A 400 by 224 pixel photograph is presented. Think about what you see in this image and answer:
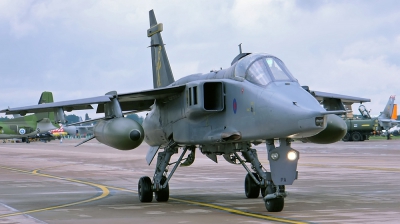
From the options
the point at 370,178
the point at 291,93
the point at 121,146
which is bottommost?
the point at 370,178

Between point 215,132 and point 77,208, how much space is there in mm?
3341

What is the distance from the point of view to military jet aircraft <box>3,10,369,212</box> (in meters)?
11.8

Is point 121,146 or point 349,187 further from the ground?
point 121,146

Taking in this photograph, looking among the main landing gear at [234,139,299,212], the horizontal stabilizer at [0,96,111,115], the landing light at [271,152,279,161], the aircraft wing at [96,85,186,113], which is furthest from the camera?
the aircraft wing at [96,85,186,113]

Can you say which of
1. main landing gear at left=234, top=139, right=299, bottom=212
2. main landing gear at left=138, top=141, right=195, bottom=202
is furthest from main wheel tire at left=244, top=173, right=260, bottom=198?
main landing gear at left=234, top=139, right=299, bottom=212

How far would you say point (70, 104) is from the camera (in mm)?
15023

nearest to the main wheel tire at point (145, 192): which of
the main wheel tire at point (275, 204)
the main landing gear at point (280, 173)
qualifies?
the main landing gear at point (280, 173)

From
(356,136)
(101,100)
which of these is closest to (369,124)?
(356,136)

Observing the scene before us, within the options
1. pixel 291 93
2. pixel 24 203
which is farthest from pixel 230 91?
pixel 24 203

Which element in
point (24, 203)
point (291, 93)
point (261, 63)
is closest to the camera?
point (291, 93)

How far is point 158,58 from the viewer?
19.8m

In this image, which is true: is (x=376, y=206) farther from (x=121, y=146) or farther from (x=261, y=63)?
(x=121, y=146)

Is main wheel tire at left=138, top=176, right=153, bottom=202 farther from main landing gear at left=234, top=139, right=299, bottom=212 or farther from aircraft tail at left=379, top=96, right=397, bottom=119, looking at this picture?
aircraft tail at left=379, top=96, right=397, bottom=119

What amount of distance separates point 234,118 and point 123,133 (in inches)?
96.5
